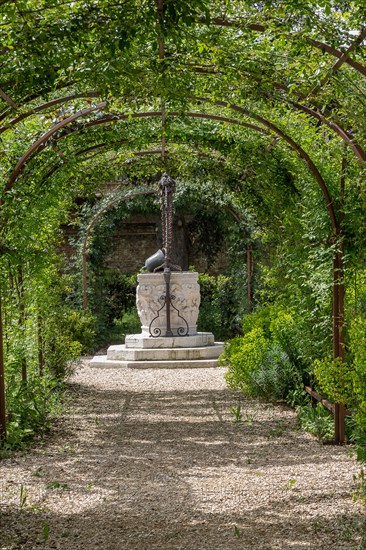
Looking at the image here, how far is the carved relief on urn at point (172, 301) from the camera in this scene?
492 inches

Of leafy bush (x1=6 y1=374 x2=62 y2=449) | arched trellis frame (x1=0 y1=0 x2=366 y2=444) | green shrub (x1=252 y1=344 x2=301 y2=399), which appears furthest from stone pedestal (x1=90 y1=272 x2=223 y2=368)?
arched trellis frame (x1=0 y1=0 x2=366 y2=444)

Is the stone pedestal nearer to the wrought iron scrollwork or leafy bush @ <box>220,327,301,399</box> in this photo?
the wrought iron scrollwork

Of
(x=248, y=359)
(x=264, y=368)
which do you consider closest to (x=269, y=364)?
(x=264, y=368)

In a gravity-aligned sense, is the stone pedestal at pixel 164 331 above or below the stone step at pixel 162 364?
above

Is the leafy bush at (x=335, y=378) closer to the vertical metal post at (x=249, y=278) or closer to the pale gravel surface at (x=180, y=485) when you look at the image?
the pale gravel surface at (x=180, y=485)

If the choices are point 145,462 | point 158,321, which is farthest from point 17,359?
point 158,321

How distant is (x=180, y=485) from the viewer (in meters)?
5.01

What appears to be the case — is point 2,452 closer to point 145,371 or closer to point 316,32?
point 316,32

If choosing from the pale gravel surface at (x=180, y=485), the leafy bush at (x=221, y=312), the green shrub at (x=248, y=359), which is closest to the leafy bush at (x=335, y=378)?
the pale gravel surface at (x=180, y=485)

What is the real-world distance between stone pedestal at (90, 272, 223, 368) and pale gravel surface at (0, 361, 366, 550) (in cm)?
396

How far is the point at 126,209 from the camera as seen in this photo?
50.3 ft

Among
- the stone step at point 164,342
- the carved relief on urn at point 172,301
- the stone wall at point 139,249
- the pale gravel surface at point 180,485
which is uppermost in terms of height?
the stone wall at point 139,249

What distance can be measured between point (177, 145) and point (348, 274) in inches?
169

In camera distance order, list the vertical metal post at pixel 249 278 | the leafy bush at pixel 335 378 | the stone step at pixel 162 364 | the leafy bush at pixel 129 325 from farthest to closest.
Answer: the leafy bush at pixel 129 325 < the vertical metal post at pixel 249 278 < the stone step at pixel 162 364 < the leafy bush at pixel 335 378
